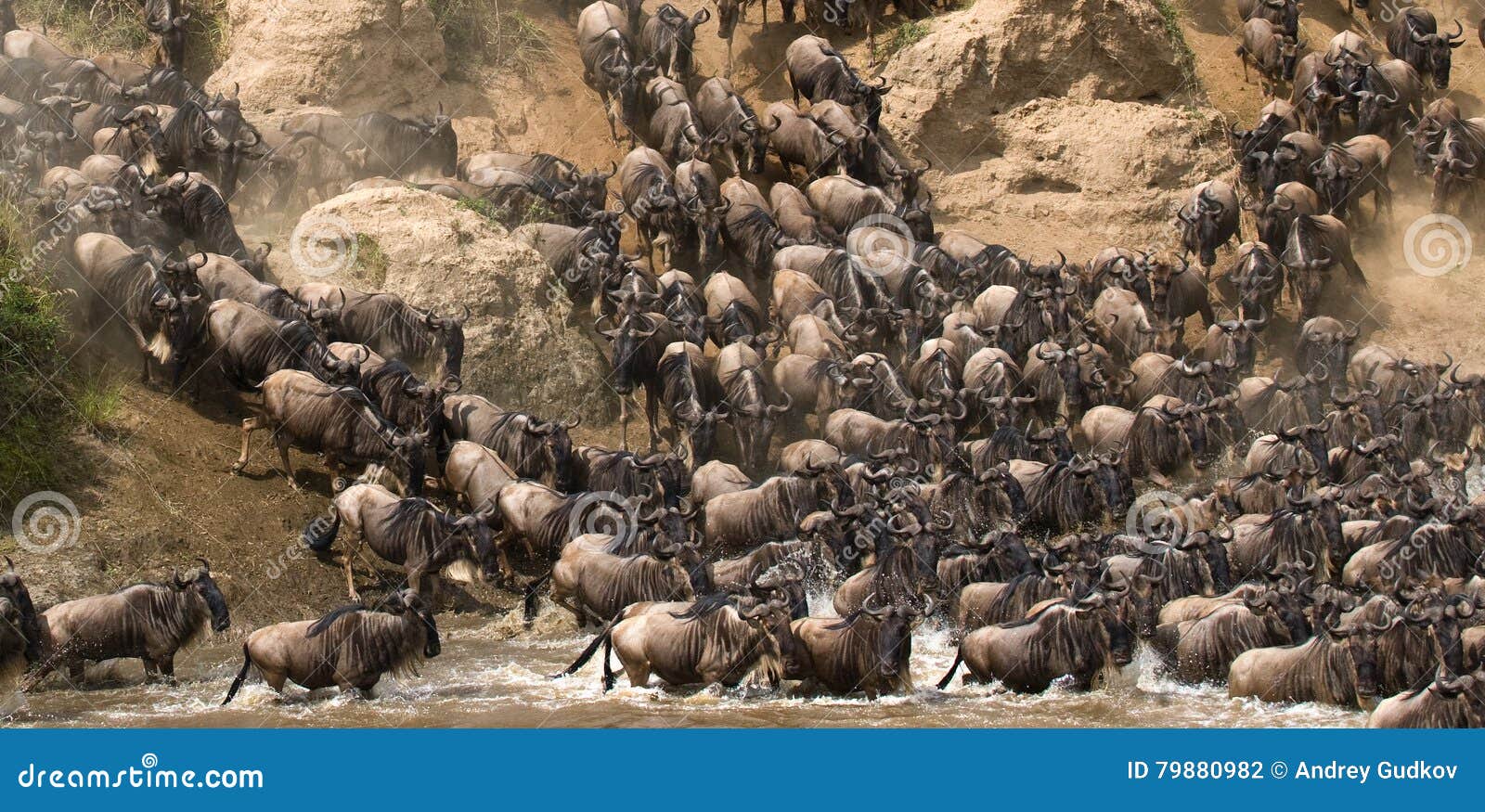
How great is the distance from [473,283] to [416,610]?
5955mm

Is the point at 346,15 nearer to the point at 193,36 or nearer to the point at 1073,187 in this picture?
the point at 193,36

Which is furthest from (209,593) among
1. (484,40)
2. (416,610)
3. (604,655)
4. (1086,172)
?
(1086,172)

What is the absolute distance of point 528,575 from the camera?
15.3 meters

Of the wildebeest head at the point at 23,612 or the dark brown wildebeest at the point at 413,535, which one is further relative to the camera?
the dark brown wildebeest at the point at 413,535

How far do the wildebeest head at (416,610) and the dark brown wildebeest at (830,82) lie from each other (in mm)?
11528

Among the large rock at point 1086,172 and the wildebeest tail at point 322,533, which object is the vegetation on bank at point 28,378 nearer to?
the wildebeest tail at point 322,533

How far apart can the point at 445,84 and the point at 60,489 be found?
32.2ft

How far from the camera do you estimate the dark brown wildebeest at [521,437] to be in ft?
52.8

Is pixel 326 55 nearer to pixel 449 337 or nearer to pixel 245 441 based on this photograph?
pixel 449 337

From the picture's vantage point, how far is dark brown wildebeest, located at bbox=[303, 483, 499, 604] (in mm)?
14305

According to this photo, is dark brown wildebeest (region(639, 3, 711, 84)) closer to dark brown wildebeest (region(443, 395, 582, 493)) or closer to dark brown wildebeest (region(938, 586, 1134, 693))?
dark brown wildebeest (region(443, 395, 582, 493))

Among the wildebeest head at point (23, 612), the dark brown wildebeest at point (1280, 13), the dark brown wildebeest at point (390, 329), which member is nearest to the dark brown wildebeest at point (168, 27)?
the dark brown wildebeest at point (390, 329)

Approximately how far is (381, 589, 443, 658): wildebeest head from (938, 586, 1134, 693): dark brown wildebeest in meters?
3.43

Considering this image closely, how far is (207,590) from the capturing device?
12.7 m
